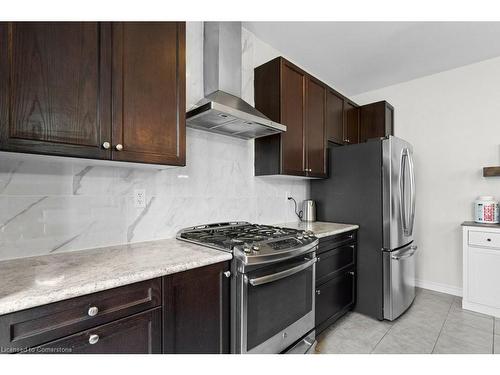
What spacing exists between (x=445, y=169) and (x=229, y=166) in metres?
2.75

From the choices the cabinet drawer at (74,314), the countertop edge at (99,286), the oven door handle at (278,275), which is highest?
the countertop edge at (99,286)

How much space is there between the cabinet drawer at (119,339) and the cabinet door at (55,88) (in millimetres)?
733

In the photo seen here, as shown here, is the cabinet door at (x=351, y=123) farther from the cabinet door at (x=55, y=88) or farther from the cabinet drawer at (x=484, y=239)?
the cabinet door at (x=55, y=88)

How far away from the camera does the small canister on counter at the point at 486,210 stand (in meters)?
2.72

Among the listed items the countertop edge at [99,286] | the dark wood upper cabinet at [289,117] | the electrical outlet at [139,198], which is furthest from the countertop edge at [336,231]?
the electrical outlet at [139,198]

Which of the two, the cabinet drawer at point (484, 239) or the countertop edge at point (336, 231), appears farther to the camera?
the cabinet drawer at point (484, 239)

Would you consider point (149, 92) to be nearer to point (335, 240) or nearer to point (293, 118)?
point (293, 118)

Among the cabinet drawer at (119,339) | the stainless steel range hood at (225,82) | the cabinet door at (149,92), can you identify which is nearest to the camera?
the cabinet drawer at (119,339)

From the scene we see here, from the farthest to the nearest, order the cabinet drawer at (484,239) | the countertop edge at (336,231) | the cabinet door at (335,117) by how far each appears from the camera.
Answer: the cabinet door at (335,117), the cabinet drawer at (484,239), the countertop edge at (336,231)

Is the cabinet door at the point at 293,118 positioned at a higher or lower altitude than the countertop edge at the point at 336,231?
higher

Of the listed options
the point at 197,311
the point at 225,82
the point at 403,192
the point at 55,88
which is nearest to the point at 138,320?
the point at 197,311

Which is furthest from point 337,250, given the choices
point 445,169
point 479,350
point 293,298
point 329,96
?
point 445,169

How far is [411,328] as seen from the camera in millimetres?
2297
